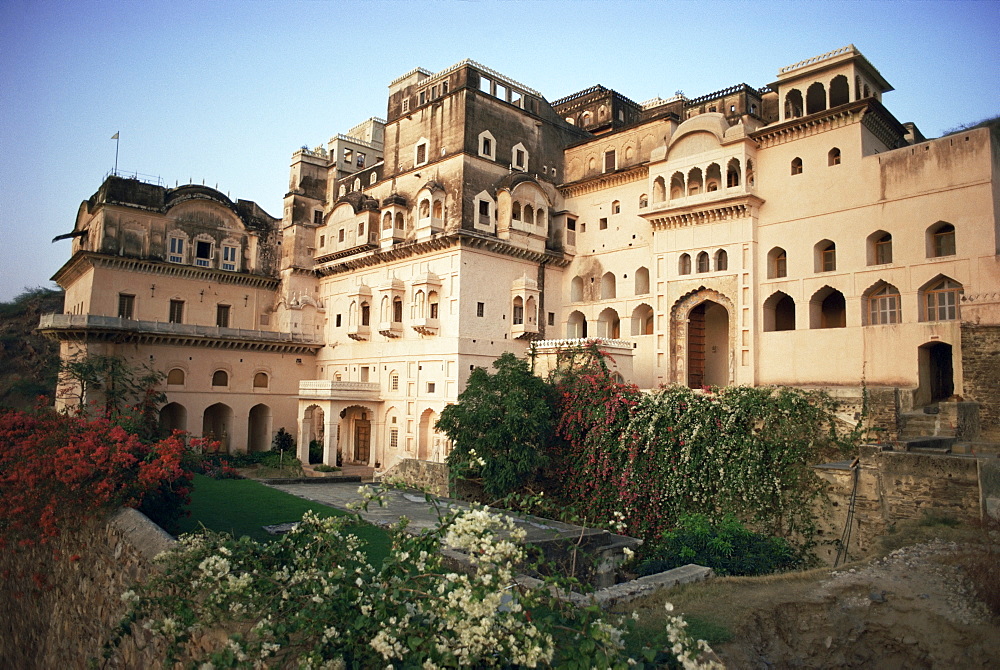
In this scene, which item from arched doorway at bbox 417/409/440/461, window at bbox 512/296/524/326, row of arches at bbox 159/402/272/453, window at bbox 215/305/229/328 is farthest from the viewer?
window at bbox 215/305/229/328

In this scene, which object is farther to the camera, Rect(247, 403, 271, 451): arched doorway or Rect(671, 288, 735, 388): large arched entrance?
Rect(247, 403, 271, 451): arched doorway

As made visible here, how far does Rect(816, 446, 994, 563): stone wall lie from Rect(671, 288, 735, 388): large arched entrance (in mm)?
7584

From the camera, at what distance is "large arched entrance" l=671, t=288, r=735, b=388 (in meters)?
20.5

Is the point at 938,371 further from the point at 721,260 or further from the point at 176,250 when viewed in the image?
the point at 176,250

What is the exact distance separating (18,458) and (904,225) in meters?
18.8

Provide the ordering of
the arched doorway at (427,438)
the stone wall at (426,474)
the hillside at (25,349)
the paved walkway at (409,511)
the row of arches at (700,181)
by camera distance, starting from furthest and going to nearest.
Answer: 1. the hillside at (25,349)
2. the arched doorway at (427,438)
3. the row of arches at (700,181)
4. the stone wall at (426,474)
5. the paved walkway at (409,511)

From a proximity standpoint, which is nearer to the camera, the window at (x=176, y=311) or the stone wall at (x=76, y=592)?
the stone wall at (x=76, y=592)

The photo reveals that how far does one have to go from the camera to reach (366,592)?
477 centimetres

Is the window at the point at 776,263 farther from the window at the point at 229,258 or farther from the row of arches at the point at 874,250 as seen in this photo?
the window at the point at 229,258

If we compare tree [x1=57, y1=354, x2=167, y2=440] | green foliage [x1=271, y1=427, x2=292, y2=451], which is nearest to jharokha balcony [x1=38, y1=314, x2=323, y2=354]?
tree [x1=57, y1=354, x2=167, y2=440]

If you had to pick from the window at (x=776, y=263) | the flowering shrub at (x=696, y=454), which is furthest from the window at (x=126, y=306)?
the window at (x=776, y=263)

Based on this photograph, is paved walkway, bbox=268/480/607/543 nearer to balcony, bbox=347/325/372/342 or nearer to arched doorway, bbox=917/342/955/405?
balcony, bbox=347/325/372/342

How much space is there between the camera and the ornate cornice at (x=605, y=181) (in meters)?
22.9

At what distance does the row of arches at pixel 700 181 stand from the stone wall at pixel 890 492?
10.6 meters
